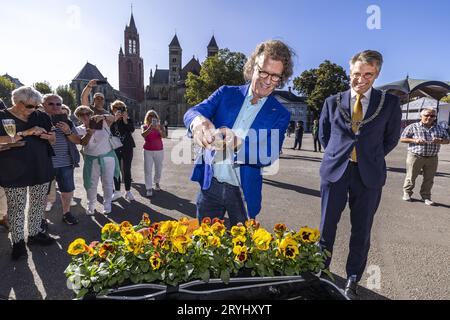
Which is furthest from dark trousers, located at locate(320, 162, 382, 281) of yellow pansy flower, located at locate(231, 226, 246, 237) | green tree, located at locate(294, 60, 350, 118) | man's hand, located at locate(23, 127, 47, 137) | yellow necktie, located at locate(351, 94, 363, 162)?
green tree, located at locate(294, 60, 350, 118)

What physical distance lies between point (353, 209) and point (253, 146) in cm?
158

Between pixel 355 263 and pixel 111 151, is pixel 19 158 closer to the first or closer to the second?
pixel 111 151

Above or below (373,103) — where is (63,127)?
below

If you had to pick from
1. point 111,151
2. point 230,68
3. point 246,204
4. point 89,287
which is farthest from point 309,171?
point 230,68

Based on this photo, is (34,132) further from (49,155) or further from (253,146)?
(253,146)

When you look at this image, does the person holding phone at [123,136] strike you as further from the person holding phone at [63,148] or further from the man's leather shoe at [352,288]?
the man's leather shoe at [352,288]

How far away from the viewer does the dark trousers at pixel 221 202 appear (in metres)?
2.19

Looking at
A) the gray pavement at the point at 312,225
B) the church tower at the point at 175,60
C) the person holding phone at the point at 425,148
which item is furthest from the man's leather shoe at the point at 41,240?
the church tower at the point at 175,60

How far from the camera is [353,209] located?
2.85m

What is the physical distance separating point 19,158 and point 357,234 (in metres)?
4.26

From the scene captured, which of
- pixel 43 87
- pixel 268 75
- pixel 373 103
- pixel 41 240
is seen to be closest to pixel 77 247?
pixel 268 75

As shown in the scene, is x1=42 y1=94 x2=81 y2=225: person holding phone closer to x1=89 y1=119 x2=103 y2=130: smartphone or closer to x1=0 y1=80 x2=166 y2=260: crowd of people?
x1=0 y1=80 x2=166 y2=260: crowd of people

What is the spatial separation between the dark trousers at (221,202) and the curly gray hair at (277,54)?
0.91 metres

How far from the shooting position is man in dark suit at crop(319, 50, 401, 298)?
2678mm
